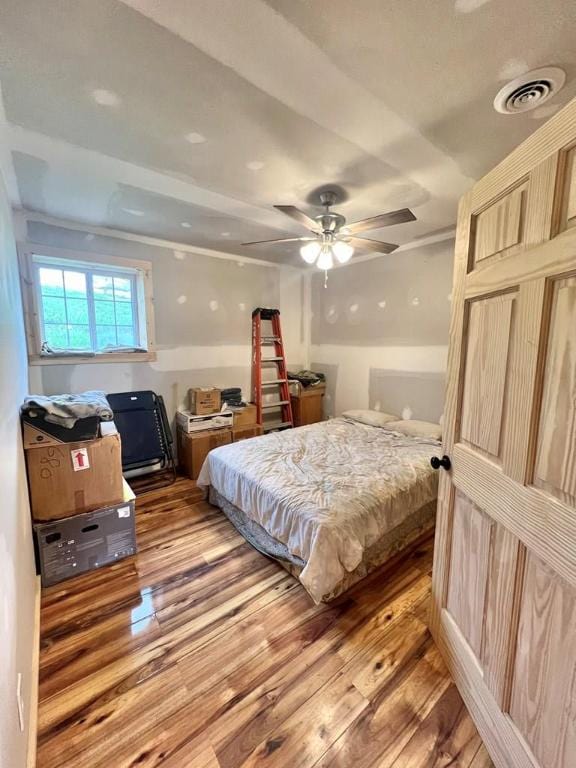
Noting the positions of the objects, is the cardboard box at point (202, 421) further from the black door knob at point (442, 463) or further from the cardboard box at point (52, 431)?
the black door knob at point (442, 463)

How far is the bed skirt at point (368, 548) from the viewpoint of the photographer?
183 cm

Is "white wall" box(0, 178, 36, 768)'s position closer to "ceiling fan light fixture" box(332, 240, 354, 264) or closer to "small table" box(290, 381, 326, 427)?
"ceiling fan light fixture" box(332, 240, 354, 264)

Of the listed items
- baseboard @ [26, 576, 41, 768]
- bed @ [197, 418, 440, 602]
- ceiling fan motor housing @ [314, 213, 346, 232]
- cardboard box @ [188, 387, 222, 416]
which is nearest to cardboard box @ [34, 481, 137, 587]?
baseboard @ [26, 576, 41, 768]

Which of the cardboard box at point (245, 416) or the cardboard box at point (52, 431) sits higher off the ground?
the cardboard box at point (52, 431)

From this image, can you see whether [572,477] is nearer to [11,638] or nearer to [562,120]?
[562,120]

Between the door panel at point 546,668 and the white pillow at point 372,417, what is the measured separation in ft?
7.96

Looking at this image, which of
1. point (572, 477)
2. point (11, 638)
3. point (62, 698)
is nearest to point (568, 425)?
point (572, 477)

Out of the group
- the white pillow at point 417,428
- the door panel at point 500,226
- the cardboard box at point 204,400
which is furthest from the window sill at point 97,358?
the door panel at point 500,226

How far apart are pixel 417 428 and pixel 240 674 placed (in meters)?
2.38

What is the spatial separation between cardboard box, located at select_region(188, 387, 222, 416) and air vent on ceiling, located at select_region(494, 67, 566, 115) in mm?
3061

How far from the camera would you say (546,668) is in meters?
0.84

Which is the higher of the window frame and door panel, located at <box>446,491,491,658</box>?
the window frame

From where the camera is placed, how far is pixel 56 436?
1857 mm

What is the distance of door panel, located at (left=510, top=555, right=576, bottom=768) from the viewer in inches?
30.2
